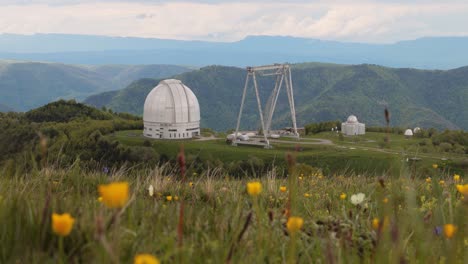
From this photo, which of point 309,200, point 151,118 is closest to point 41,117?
point 151,118

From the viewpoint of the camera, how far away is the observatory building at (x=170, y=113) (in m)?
89.3

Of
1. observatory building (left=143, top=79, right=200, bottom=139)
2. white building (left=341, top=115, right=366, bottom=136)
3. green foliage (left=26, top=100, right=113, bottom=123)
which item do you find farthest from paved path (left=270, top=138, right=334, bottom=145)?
green foliage (left=26, top=100, right=113, bottom=123)

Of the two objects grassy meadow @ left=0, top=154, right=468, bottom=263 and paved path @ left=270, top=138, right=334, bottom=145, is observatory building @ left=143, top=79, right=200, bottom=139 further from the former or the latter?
grassy meadow @ left=0, top=154, right=468, bottom=263

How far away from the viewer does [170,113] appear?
8925 centimetres

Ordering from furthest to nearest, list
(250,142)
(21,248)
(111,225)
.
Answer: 1. (250,142)
2. (111,225)
3. (21,248)

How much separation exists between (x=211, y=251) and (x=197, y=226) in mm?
561

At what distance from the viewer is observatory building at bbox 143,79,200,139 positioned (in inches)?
3516

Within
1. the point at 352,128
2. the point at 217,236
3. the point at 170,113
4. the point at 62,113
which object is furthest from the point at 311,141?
the point at 217,236

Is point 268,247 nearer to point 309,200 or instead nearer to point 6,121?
point 309,200

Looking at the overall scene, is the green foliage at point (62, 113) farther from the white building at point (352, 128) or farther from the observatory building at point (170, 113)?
the white building at point (352, 128)

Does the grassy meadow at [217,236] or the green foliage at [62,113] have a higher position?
the grassy meadow at [217,236]

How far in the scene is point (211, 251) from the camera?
266 centimetres

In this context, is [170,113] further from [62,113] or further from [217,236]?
[217,236]

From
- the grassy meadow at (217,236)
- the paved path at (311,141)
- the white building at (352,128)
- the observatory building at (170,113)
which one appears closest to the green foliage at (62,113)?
the observatory building at (170,113)
